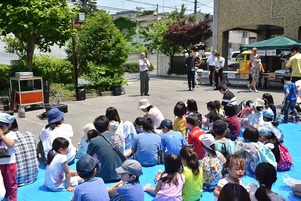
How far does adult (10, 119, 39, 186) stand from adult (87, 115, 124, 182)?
0.87 meters

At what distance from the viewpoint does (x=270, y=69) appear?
71.5ft

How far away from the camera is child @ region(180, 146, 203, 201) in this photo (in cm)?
422

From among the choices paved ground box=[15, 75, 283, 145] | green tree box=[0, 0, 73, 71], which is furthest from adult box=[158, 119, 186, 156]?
green tree box=[0, 0, 73, 71]

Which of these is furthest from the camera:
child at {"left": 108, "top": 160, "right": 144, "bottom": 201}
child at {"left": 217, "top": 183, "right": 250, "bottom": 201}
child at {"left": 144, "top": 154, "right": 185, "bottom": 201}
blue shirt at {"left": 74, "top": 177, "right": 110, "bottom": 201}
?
child at {"left": 144, "top": 154, "right": 185, "bottom": 201}

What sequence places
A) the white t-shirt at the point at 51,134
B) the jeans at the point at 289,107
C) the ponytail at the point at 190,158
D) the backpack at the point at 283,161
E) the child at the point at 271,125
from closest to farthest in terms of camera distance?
the ponytail at the point at 190,158 → the white t-shirt at the point at 51,134 → the backpack at the point at 283,161 → the child at the point at 271,125 → the jeans at the point at 289,107

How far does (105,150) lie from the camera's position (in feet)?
15.5

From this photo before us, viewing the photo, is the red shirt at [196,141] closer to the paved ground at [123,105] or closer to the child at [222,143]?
the child at [222,143]

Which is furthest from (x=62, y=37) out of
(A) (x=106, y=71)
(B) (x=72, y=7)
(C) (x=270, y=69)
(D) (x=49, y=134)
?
(C) (x=270, y=69)

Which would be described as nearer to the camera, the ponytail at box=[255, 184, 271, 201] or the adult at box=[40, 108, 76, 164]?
the ponytail at box=[255, 184, 271, 201]

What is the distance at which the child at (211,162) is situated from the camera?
461cm

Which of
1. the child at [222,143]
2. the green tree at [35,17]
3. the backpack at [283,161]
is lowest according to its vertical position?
the backpack at [283,161]

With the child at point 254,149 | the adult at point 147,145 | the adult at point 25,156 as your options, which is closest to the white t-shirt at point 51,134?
the adult at point 25,156

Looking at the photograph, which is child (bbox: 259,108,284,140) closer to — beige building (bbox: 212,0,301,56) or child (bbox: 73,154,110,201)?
child (bbox: 73,154,110,201)

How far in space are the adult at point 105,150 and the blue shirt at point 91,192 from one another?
1.21 m
